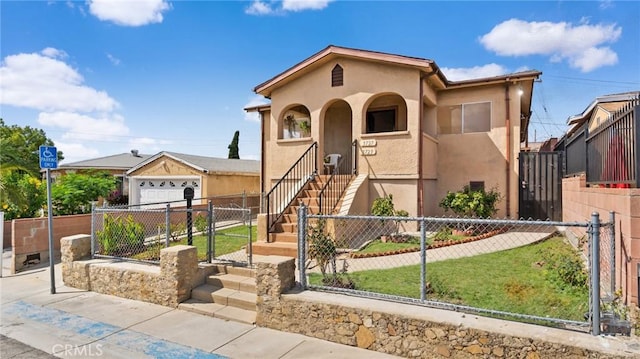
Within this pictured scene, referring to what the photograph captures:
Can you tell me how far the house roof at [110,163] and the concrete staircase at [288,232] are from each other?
18.5 meters

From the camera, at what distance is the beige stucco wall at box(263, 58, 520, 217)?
429 inches

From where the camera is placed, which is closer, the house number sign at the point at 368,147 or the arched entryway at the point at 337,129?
the house number sign at the point at 368,147

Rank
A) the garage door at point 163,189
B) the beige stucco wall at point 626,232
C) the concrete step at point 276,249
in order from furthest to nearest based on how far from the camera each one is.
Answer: the garage door at point 163,189 → the concrete step at point 276,249 → the beige stucco wall at point 626,232

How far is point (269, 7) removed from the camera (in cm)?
1162

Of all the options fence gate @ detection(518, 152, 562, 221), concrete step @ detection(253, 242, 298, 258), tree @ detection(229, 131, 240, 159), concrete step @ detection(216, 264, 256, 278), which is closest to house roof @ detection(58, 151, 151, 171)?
tree @ detection(229, 131, 240, 159)

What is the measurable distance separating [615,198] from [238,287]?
5.85 meters

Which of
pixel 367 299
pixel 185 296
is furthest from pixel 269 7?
pixel 367 299

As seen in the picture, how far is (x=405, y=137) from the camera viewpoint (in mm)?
10891

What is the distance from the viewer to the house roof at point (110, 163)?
2308 cm

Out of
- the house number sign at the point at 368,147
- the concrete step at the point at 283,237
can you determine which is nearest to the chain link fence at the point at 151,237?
the concrete step at the point at 283,237

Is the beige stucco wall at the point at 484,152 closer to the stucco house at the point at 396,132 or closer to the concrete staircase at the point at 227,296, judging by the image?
→ the stucco house at the point at 396,132

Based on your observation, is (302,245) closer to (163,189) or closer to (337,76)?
(337,76)

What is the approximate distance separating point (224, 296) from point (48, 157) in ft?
15.8

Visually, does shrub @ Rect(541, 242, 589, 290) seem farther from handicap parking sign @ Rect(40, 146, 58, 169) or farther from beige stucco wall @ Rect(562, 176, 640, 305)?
handicap parking sign @ Rect(40, 146, 58, 169)
